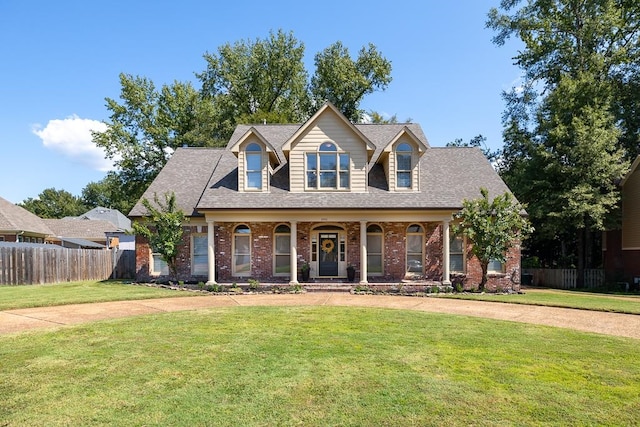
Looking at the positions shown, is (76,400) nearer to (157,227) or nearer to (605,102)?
(157,227)

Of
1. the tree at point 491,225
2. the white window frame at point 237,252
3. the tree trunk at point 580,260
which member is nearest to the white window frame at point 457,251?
the tree at point 491,225

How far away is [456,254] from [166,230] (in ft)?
42.6

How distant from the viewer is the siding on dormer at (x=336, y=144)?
1744 cm

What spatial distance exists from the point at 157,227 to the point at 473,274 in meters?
14.2

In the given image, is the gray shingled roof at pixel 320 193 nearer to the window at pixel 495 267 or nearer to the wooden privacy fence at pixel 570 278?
the window at pixel 495 267

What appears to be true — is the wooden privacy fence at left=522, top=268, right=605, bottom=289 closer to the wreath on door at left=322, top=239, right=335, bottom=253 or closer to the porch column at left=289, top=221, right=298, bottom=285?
the wreath on door at left=322, top=239, right=335, bottom=253

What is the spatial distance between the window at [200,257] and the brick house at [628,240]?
21.7 m

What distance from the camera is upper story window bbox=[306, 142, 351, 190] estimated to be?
17500 millimetres

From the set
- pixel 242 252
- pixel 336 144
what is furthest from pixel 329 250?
pixel 336 144

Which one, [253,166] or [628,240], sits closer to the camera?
[253,166]

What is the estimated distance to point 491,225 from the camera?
51.8 ft

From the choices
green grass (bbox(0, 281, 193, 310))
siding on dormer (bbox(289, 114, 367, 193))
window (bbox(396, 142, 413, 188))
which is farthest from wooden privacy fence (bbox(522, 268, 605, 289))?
green grass (bbox(0, 281, 193, 310))

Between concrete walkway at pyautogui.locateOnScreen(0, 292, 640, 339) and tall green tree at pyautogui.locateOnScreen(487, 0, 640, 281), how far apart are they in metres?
10.9

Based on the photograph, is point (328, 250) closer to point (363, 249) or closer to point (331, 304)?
point (363, 249)
